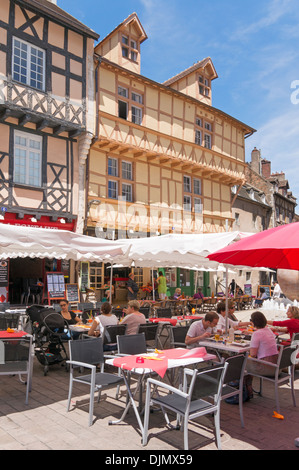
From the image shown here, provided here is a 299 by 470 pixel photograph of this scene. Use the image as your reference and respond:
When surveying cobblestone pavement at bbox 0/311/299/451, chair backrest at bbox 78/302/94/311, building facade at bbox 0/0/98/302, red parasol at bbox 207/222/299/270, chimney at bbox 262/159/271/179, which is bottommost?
cobblestone pavement at bbox 0/311/299/451

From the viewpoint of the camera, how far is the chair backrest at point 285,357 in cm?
507

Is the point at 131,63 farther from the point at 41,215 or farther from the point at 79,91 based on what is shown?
the point at 41,215

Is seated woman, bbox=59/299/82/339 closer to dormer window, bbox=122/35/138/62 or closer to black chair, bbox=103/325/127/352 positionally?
black chair, bbox=103/325/127/352

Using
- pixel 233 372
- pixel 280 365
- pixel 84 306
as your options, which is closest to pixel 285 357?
pixel 280 365

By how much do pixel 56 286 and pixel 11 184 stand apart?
4133 millimetres

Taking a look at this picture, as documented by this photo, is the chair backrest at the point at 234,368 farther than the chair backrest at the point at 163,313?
No

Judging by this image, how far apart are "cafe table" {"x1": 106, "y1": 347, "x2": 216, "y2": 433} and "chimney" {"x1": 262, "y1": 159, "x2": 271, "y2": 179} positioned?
35.4 meters

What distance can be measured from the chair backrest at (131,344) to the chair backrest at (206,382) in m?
1.45

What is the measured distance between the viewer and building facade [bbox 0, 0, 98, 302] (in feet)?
44.5

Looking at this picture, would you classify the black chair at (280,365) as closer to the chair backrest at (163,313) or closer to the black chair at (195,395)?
the black chair at (195,395)

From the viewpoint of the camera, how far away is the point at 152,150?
18703 millimetres

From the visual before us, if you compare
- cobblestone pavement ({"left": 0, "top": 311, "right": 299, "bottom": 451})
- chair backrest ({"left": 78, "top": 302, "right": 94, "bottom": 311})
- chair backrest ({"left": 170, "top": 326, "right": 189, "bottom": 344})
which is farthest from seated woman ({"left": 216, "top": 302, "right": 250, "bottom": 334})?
chair backrest ({"left": 78, "top": 302, "right": 94, "bottom": 311})

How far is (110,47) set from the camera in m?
18.0

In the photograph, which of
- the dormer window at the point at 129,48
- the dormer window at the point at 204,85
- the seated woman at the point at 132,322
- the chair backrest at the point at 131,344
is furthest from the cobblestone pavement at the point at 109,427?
the dormer window at the point at 204,85
